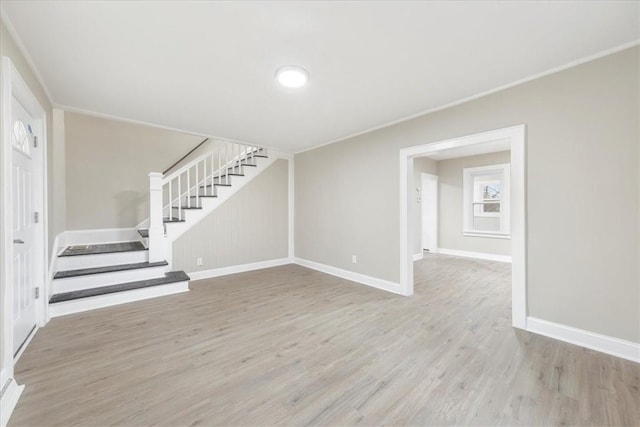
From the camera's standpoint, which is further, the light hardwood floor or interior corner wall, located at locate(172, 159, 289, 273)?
interior corner wall, located at locate(172, 159, 289, 273)

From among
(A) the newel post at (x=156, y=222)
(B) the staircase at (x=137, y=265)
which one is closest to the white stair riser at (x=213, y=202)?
(B) the staircase at (x=137, y=265)

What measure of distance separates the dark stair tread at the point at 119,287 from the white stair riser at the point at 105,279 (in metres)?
0.08

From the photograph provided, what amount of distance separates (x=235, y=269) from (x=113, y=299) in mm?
1892

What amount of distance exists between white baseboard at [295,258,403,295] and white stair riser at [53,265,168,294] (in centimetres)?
253

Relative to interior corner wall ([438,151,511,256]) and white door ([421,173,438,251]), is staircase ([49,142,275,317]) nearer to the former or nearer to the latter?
white door ([421,173,438,251])

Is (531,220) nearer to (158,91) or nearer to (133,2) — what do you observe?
(133,2)

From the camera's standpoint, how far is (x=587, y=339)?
222 cm

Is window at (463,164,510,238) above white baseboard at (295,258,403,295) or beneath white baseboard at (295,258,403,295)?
above

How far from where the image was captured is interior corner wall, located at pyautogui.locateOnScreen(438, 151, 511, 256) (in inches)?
235

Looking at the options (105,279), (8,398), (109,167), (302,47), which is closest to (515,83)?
(302,47)

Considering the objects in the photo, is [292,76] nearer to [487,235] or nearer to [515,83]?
[515,83]

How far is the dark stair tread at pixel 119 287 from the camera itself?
297 centimetres

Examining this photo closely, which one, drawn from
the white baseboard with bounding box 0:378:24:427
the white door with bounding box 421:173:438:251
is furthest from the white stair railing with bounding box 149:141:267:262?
the white door with bounding box 421:173:438:251

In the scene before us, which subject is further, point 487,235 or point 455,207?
point 455,207
